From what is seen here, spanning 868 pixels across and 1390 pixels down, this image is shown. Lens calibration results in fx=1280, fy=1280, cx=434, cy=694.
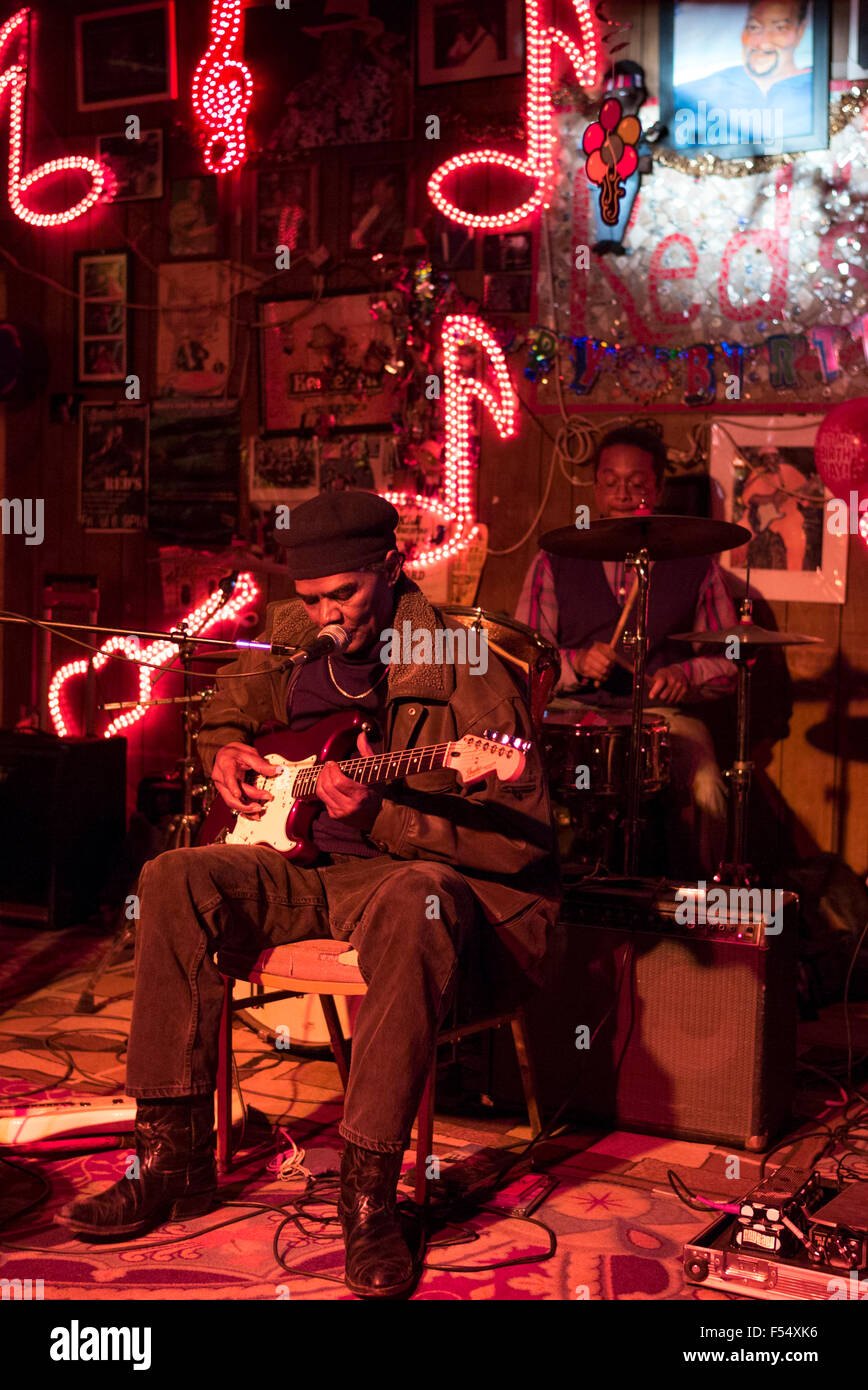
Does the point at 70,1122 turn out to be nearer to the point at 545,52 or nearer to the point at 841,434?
the point at 841,434

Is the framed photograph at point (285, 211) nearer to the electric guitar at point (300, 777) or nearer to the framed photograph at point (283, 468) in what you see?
the framed photograph at point (283, 468)

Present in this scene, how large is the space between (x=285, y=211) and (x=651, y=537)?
2621 millimetres

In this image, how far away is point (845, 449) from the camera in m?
4.05

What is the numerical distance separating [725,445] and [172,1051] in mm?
3142

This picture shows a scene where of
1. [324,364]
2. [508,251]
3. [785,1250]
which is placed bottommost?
[785,1250]

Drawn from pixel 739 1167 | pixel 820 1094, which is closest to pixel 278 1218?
pixel 739 1167

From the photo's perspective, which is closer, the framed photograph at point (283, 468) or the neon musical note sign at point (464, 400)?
the neon musical note sign at point (464, 400)

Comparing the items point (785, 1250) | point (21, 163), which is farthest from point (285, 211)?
point (785, 1250)

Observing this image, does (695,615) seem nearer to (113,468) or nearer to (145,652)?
(145,652)

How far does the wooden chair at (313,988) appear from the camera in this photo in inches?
97.1

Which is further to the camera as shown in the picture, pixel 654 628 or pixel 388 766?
pixel 654 628

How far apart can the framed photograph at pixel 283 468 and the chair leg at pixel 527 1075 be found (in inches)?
118

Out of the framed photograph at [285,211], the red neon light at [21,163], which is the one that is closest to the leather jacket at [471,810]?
the framed photograph at [285,211]

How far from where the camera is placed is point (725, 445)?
15.3ft
